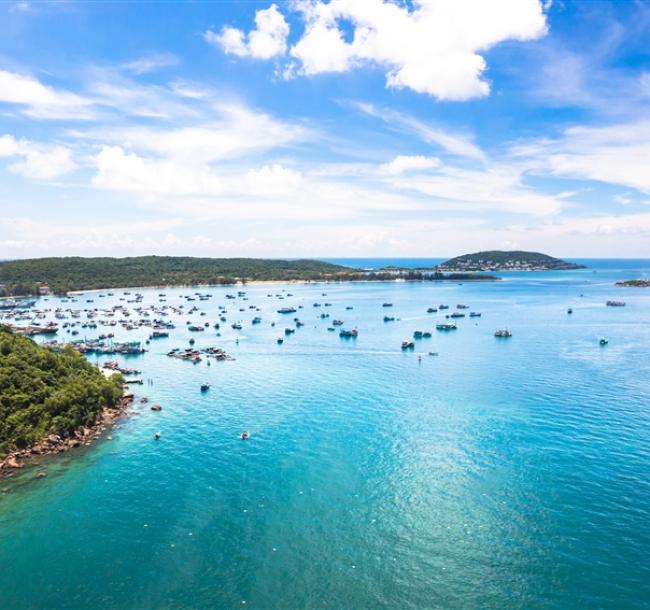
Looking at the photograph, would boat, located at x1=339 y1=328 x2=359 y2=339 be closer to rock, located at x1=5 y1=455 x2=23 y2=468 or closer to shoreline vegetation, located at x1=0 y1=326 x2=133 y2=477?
shoreline vegetation, located at x1=0 y1=326 x2=133 y2=477

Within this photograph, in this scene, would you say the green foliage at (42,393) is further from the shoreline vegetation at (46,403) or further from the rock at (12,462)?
the rock at (12,462)

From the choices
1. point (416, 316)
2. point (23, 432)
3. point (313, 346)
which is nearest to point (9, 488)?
point (23, 432)

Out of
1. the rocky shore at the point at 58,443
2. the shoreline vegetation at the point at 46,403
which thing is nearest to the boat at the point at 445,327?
the shoreline vegetation at the point at 46,403

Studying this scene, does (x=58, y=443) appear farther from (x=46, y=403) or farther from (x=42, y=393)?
(x=42, y=393)

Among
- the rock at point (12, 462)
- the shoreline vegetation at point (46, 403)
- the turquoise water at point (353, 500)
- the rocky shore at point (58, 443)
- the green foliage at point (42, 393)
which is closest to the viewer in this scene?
the turquoise water at point (353, 500)

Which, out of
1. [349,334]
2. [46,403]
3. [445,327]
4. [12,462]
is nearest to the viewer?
[12,462]

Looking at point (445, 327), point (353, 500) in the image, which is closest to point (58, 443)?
point (353, 500)

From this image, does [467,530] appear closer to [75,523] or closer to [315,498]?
[315,498]
